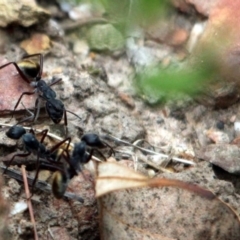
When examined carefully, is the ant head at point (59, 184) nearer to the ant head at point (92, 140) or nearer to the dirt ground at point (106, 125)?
the dirt ground at point (106, 125)

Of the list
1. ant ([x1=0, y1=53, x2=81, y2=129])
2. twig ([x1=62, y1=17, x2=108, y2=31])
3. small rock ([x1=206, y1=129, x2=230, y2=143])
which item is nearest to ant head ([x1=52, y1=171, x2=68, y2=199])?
ant ([x1=0, y1=53, x2=81, y2=129])

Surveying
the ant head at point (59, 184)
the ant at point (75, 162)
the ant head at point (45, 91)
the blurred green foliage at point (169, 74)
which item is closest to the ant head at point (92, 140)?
the ant at point (75, 162)

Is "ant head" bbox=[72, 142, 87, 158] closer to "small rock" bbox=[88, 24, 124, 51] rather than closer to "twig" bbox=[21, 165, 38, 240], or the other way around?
"twig" bbox=[21, 165, 38, 240]

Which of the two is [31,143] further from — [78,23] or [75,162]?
[78,23]

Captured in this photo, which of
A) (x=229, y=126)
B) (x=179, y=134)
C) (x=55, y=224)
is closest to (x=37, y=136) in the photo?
(x=55, y=224)

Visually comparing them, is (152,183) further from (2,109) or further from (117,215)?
(2,109)

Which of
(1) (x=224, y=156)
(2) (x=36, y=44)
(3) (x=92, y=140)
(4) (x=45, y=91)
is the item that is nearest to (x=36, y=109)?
(4) (x=45, y=91)
